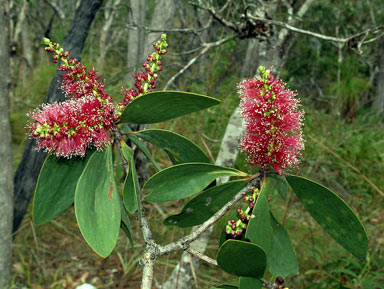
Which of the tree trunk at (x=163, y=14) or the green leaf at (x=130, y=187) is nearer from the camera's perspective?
the green leaf at (x=130, y=187)

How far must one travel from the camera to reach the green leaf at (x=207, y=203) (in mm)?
→ 797

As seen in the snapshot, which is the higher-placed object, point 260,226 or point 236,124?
point 236,124


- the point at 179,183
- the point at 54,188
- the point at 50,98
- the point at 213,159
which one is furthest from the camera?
the point at 50,98

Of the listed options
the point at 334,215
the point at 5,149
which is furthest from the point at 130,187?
the point at 5,149

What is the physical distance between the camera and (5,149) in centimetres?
230

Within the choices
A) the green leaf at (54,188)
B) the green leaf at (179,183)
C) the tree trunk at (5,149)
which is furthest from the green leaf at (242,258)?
the tree trunk at (5,149)

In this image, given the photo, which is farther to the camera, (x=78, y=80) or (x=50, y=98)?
(x=50, y=98)

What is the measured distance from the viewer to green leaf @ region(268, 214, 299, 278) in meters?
0.81

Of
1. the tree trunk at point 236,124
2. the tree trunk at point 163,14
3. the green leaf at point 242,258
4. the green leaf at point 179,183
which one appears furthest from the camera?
the tree trunk at point 163,14

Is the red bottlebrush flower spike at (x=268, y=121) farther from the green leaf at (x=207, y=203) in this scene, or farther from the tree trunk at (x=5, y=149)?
the tree trunk at (x=5, y=149)

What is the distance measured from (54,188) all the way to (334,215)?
22.8 inches

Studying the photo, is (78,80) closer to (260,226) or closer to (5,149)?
(260,226)

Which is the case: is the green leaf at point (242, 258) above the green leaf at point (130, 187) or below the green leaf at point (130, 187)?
below

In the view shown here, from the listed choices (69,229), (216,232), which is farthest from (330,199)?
(69,229)
